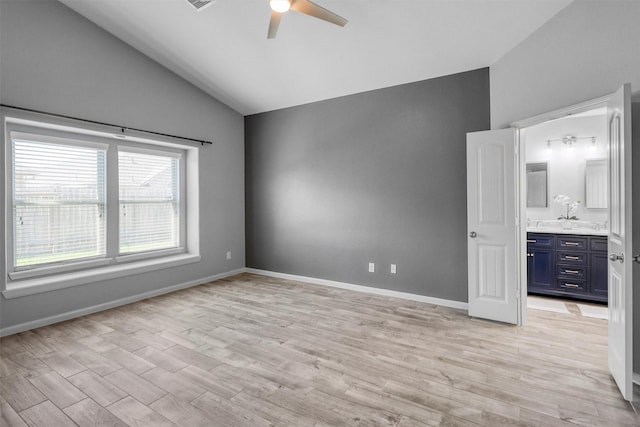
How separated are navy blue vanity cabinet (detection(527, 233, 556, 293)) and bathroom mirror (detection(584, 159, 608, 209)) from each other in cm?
103

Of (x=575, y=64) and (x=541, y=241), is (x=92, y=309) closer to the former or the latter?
(x=575, y=64)

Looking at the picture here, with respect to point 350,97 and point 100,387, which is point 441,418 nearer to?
point 100,387

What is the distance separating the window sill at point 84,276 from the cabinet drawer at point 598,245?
18.0ft

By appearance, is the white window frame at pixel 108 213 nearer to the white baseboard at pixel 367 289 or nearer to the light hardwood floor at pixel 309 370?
the light hardwood floor at pixel 309 370

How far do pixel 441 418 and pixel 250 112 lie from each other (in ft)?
16.8

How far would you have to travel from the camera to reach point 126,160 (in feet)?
14.0

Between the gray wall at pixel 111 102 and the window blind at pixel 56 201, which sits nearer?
the gray wall at pixel 111 102

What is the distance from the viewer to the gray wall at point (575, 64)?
2.23 m

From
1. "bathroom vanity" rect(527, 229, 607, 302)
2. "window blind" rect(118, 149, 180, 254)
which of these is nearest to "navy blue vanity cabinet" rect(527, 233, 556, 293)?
"bathroom vanity" rect(527, 229, 607, 302)

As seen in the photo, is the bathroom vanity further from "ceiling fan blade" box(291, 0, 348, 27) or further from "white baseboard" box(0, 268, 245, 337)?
"white baseboard" box(0, 268, 245, 337)

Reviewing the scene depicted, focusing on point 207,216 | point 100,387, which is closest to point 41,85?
point 207,216

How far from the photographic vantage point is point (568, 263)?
163 inches

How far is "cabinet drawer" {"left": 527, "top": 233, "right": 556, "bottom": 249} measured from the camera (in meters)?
4.27

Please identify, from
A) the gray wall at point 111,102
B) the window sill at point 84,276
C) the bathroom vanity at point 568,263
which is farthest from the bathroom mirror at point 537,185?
the window sill at point 84,276
